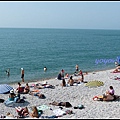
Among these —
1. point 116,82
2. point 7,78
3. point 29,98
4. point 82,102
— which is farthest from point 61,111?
point 7,78

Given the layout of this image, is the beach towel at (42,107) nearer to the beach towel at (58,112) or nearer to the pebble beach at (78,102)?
the pebble beach at (78,102)

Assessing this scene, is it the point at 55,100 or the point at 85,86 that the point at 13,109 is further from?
the point at 85,86

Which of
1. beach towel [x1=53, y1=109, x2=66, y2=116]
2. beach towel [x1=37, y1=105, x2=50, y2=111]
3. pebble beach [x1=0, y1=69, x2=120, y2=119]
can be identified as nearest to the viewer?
pebble beach [x1=0, y1=69, x2=120, y2=119]

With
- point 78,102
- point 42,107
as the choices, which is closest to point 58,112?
point 42,107

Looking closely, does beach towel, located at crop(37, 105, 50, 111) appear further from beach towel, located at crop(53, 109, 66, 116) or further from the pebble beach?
beach towel, located at crop(53, 109, 66, 116)

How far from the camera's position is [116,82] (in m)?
23.6

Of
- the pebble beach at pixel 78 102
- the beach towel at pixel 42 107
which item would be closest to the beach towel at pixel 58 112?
the pebble beach at pixel 78 102

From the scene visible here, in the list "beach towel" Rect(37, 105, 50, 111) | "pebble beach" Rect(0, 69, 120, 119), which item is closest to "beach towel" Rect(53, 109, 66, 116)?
"pebble beach" Rect(0, 69, 120, 119)

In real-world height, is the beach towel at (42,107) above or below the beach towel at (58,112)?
above

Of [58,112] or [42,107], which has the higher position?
[42,107]

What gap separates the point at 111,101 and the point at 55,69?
A: 21.5 meters

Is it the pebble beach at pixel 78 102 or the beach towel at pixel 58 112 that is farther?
the beach towel at pixel 58 112

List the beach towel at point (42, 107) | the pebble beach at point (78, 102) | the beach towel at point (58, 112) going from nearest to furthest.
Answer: the pebble beach at point (78, 102) < the beach towel at point (58, 112) < the beach towel at point (42, 107)

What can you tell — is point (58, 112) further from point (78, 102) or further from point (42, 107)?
point (78, 102)
